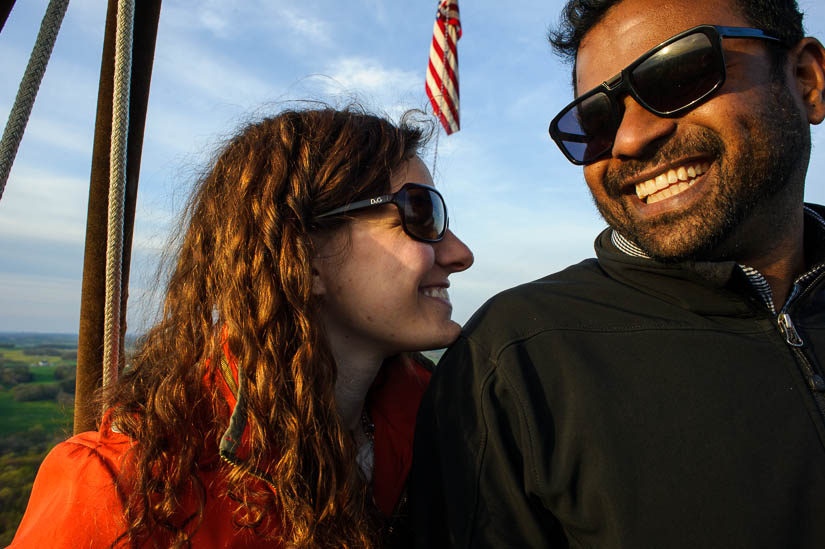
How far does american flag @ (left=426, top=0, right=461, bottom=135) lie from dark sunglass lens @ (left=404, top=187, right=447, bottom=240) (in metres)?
4.94

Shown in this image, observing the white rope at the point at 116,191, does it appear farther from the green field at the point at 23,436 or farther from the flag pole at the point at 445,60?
the flag pole at the point at 445,60

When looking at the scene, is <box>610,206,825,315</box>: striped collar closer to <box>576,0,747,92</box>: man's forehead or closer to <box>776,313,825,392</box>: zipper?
<box>776,313,825,392</box>: zipper

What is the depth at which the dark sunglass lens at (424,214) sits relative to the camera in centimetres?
228

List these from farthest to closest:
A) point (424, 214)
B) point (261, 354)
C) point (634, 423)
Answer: point (424, 214) → point (261, 354) → point (634, 423)

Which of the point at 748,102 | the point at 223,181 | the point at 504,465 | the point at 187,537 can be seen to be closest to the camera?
the point at 504,465

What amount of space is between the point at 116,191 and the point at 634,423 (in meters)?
2.10

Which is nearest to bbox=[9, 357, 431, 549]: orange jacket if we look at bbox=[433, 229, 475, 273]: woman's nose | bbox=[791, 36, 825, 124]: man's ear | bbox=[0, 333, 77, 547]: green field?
bbox=[0, 333, 77, 547]: green field

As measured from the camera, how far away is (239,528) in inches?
69.7

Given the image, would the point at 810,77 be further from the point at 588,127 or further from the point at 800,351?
the point at 800,351

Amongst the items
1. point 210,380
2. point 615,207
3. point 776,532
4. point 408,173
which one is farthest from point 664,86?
point 210,380

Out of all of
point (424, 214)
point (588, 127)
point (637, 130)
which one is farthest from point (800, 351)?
point (424, 214)

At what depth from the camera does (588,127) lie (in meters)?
2.10

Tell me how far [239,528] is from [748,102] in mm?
2298

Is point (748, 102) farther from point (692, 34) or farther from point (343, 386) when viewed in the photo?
point (343, 386)
